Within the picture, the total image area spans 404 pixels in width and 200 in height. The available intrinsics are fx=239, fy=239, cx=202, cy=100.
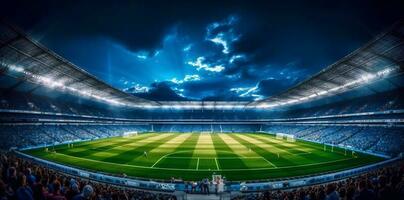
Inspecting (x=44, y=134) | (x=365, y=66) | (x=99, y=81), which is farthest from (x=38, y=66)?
(x=365, y=66)

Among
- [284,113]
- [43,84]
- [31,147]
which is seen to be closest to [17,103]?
[43,84]

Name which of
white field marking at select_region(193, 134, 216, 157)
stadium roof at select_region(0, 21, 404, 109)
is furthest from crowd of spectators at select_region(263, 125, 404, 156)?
white field marking at select_region(193, 134, 216, 157)

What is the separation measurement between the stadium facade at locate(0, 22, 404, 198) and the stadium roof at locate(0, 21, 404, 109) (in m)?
0.10

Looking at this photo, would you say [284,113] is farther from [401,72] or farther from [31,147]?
[31,147]

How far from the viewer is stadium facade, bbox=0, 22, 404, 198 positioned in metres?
28.0

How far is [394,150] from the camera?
1428 inches

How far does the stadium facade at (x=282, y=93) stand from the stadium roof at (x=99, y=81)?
0.34 ft

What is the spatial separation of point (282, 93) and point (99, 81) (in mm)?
47493

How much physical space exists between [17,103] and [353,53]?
59457 mm

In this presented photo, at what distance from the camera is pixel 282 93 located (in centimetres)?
6706

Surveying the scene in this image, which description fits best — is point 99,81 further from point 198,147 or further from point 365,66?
point 365,66

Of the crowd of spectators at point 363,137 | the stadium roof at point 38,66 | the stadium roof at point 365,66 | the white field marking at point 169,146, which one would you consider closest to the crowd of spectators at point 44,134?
the stadium roof at point 38,66

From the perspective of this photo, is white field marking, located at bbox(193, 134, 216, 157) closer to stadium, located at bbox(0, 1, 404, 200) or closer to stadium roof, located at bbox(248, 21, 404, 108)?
stadium, located at bbox(0, 1, 404, 200)

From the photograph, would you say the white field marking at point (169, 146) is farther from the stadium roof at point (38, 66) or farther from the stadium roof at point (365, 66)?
the stadium roof at point (365, 66)
